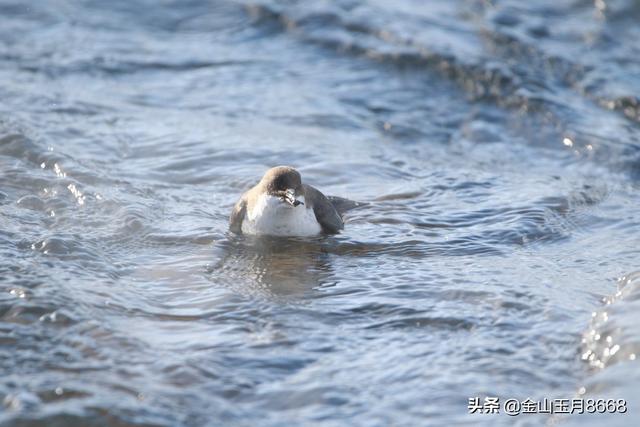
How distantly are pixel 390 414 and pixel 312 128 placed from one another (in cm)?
613

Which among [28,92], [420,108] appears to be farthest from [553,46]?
[28,92]

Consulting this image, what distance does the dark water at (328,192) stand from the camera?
18.7 ft

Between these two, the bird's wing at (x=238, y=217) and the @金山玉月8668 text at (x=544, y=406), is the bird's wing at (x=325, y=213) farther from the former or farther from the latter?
the @金山玉月8668 text at (x=544, y=406)

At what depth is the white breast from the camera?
323 inches

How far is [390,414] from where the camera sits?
5.42m

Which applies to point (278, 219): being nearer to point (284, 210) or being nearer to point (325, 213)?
point (284, 210)

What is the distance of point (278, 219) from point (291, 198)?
1.05 ft

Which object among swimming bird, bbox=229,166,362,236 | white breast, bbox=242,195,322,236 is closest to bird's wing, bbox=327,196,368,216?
swimming bird, bbox=229,166,362,236

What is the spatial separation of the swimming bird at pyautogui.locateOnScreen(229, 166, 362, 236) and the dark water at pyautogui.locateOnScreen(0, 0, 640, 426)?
14cm

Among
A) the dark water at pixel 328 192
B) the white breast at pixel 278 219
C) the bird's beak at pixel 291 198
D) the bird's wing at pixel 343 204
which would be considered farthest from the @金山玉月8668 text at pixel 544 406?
the bird's wing at pixel 343 204

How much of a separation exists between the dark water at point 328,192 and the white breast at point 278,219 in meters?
0.12

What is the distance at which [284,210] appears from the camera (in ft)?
27.1

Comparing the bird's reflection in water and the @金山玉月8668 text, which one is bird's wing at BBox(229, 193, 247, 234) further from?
the @金山玉月8668 text

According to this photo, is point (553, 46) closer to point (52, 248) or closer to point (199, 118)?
point (199, 118)
